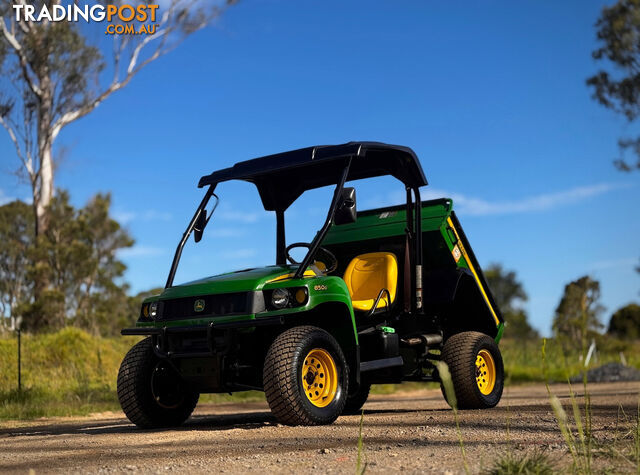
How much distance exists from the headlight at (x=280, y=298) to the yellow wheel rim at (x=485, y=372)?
3.39 metres

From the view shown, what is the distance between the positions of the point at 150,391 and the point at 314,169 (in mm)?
2977

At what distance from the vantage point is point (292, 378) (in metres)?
6.88

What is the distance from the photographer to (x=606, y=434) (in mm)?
6000

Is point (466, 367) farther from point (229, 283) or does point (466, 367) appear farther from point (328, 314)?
point (229, 283)

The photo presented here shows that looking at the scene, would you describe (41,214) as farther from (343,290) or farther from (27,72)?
(343,290)

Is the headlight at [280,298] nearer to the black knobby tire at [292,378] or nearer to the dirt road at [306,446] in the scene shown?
the black knobby tire at [292,378]

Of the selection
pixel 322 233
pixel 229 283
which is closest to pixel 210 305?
pixel 229 283

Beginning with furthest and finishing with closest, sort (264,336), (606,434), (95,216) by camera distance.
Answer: (95,216) → (264,336) → (606,434)

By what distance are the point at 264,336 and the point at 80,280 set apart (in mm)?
27989

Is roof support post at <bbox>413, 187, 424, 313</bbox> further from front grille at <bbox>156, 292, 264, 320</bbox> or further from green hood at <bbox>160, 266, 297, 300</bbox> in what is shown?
front grille at <bbox>156, 292, 264, 320</bbox>

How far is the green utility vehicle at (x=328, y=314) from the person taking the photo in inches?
285

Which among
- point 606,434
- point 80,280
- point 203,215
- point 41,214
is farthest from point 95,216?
point 606,434

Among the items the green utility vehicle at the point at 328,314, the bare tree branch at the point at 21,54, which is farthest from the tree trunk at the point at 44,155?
the green utility vehicle at the point at 328,314

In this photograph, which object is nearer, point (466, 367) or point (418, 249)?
point (418, 249)
